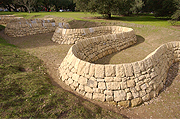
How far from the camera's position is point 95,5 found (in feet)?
67.6

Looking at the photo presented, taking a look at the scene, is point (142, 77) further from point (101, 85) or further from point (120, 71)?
point (101, 85)

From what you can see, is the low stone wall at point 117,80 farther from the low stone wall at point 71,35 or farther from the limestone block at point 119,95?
the low stone wall at point 71,35

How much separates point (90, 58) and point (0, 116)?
18.4 ft

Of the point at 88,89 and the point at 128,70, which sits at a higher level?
the point at 128,70

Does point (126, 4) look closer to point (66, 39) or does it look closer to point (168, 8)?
point (168, 8)

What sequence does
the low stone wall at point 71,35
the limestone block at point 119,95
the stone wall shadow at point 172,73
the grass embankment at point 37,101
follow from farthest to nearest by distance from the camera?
the low stone wall at point 71,35 → the stone wall shadow at point 172,73 → the limestone block at point 119,95 → the grass embankment at point 37,101

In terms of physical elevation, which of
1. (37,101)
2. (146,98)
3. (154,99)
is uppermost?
(37,101)

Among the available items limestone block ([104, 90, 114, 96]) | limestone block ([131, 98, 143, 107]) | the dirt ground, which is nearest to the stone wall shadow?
the dirt ground

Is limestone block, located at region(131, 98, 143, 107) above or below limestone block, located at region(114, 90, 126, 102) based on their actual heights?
Result: below

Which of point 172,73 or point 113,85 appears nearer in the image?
point 113,85

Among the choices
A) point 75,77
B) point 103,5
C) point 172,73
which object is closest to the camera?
point 75,77

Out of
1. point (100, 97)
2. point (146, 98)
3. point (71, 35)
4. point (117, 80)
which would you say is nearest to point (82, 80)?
point (100, 97)

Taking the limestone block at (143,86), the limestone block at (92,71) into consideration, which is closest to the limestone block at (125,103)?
A: the limestone block at (143,86)

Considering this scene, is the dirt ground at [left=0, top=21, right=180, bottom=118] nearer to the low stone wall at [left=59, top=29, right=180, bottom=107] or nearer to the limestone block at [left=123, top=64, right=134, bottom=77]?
the low stone wall at [left=59, top=29, right=180, bottom=107]
